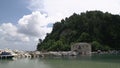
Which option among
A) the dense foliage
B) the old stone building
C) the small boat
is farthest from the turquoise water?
the dense foliage

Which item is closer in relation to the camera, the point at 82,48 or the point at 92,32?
the point at 82,48

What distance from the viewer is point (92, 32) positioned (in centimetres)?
14962

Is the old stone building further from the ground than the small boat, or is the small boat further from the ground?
the old stone building

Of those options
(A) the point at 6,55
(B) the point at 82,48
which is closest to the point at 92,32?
(B) the point at 82,48

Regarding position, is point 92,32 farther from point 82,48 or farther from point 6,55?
point 6,55

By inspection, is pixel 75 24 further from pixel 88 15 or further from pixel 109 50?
pixel 109 50

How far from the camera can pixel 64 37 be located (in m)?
155

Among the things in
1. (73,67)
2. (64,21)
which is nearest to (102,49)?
(64,21)

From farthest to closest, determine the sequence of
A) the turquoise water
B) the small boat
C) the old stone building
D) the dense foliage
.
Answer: the dense foliage < the old stone building < the small boat < the turquoise water

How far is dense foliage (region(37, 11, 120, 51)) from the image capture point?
143m

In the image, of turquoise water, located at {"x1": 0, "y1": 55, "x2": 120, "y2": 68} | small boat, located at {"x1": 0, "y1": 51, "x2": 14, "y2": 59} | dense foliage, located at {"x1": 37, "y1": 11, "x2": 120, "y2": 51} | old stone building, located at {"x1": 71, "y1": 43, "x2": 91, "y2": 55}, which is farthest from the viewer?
dense foliage, located at {"x1": 37, "y1": 11, "x2": 120, "y2": 51}

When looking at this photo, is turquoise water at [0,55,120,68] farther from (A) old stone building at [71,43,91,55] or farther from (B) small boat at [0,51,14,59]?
(A) old stone building at [71,43,91,55]

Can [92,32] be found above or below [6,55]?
above

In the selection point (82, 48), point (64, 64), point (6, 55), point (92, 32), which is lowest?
point (64, 64)
